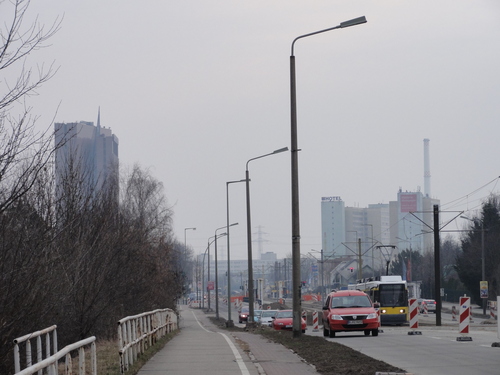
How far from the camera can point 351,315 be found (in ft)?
99.6

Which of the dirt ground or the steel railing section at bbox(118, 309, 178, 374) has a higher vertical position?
the steel railing section at bbox(118, 309, 178, 374)

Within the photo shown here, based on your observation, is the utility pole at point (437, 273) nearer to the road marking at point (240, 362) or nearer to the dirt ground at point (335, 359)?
the dirt ground at point (335, 359)

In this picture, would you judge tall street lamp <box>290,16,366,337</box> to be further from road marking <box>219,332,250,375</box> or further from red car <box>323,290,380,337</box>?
red car <box>323,290,380,337</box>

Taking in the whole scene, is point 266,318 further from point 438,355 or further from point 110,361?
point 110,361

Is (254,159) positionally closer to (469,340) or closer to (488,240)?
(469,340)

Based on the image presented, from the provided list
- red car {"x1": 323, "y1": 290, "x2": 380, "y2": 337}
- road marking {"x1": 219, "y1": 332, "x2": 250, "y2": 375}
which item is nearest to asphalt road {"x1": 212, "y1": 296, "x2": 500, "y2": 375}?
road marking {"x1": 219, "y1": 332, "x2": 250, "y2": 375}

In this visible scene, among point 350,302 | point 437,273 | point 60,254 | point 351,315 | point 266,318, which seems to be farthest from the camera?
point 266,318

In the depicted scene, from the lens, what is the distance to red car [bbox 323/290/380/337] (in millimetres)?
30312

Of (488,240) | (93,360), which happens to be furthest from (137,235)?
(488,240)

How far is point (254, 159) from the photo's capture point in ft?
149

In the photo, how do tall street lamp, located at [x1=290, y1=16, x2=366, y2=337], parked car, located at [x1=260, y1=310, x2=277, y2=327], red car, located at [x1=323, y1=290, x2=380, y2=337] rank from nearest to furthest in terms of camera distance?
tall street lamp, located at [x1=290, y1=16, x2=366, y2=337] < red car, located at [x1=323, y1=290, x2=380, y2=337] < parked car, located at [x1=260, y1=310, x2=277, y2=327]

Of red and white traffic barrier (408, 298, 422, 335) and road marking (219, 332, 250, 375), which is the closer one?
road marking (219, 332, 250, 375)

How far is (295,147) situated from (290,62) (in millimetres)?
2569

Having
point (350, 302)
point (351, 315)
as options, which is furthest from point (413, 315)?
point (351, 315)
